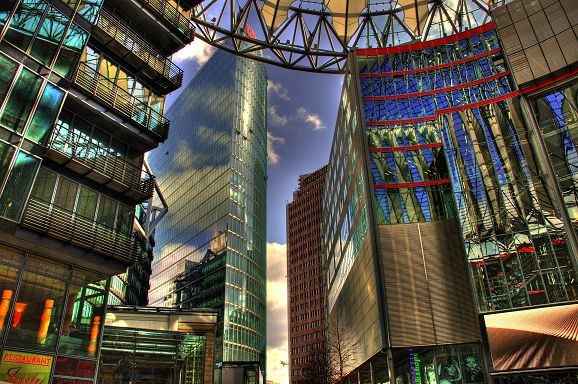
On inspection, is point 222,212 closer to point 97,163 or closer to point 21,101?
point 97,163

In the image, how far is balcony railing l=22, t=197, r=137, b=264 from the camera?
19.0m

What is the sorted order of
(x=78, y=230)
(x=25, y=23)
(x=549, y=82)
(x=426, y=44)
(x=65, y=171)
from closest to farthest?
1. (x=25, y=23)
2. (x=78, y=230)
3. (x=65, y=171)
4. (x=549, y=82)
5. (x=426, y=44)

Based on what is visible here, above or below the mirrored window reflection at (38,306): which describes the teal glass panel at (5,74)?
above

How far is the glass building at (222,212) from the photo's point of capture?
3066 inches

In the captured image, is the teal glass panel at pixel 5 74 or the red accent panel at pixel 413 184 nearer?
the teal glass panel at pixel 5 74

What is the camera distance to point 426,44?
44.9 meters

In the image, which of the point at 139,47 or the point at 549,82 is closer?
Result: the point at 139,47

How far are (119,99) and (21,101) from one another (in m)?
5.39

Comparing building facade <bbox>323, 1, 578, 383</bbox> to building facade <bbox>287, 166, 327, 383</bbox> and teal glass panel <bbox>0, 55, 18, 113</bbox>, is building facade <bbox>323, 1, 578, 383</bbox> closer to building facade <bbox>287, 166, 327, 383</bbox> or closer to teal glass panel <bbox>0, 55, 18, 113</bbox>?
teal glass panel <bbox>0, 55, 18, 113</bbox>

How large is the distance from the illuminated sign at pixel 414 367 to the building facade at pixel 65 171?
22672 millimetres

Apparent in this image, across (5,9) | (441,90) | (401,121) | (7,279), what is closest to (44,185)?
(7,279)

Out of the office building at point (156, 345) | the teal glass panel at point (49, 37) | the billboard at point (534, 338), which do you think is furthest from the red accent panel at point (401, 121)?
the teal glass panel at point (49, 37)

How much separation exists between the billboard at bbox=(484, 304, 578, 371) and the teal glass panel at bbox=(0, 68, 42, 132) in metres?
29.5

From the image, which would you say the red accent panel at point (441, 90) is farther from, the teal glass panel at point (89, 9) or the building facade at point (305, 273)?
the building facade at point (305, 273)
